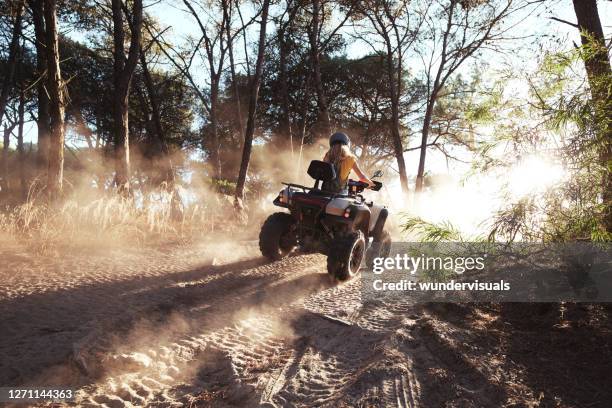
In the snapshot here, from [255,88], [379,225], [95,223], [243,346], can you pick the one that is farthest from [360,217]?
[255,88]

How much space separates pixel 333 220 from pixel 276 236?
1.06 m

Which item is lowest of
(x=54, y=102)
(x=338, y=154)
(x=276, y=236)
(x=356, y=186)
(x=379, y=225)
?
(x=276, y=236)

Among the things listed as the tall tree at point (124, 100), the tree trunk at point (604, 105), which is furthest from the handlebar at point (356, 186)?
the tall tree at point (124, 100)

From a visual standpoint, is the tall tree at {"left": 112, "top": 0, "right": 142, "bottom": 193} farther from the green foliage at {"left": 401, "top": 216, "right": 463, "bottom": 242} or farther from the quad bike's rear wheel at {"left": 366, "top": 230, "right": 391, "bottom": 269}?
the green foliage at {"left": 401, "top": 216, "right": 463, "bottom": 242}

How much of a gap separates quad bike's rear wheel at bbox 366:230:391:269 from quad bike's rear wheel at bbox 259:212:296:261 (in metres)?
1.22

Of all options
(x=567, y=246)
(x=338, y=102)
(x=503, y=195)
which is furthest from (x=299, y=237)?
(x=338, y=102)

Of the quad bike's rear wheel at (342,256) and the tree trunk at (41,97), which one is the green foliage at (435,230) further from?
the tree trunk at (41,97)

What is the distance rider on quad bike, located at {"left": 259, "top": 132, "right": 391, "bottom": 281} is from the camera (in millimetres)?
5363

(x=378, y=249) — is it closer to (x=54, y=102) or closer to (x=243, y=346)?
(x=243, y=346)

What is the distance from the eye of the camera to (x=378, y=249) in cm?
672

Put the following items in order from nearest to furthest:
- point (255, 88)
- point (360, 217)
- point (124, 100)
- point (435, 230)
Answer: point (435, 230)
point (360, 217)
point (124, 100)
point (255, 88)

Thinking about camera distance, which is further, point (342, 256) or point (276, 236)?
point (276, 236)

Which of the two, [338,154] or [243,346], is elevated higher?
[338,154]

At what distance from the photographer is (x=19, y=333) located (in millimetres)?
3096
